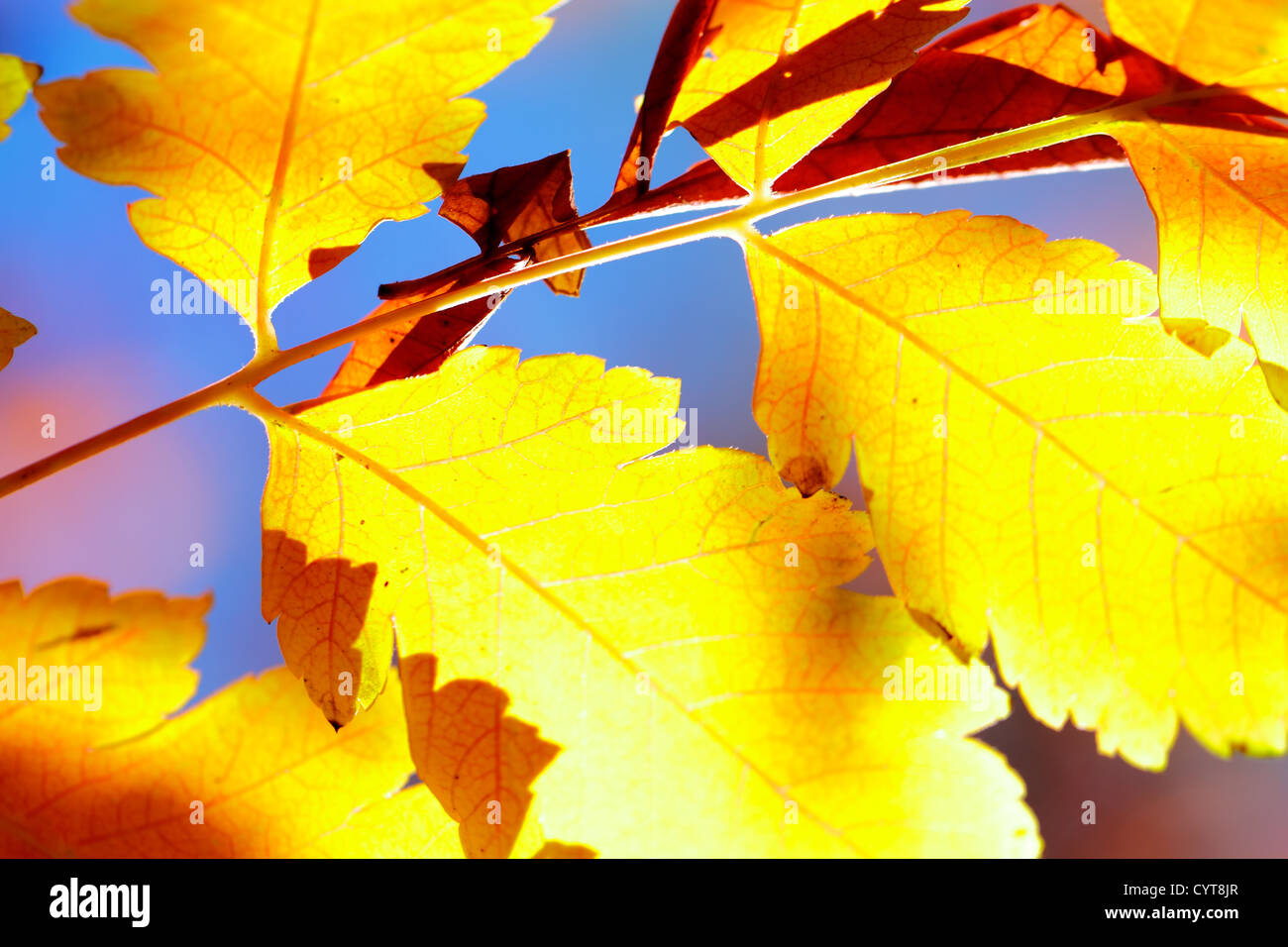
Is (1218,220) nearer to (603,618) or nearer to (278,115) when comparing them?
(603,618)

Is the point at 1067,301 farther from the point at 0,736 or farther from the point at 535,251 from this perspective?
the point at 0,736

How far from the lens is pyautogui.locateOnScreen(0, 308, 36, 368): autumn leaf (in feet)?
1.73

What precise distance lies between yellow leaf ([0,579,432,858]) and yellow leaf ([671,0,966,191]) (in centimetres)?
51

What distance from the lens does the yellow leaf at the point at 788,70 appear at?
51 cm

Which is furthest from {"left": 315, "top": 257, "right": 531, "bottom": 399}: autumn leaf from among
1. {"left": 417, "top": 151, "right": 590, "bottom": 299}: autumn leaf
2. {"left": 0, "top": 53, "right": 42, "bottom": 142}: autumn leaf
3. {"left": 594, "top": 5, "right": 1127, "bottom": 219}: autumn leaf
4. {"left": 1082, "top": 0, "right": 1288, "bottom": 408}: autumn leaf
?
{"left": 1082, "top": 0, "right": 1288, "bottom": 408}: autumn leaf

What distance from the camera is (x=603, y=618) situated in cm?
56

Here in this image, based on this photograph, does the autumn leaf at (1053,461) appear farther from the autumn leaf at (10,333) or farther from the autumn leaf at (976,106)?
the autumn leaf at (10,333)

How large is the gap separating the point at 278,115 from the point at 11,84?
0.17m

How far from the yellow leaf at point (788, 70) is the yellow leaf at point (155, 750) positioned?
506mm
